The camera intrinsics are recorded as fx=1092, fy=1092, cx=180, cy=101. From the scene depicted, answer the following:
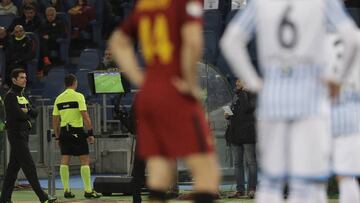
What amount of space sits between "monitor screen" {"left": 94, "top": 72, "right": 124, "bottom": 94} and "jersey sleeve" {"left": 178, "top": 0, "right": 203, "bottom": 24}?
10.0 meters

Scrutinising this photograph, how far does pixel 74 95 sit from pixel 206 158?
10307 mm

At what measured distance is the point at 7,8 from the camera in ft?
79.9

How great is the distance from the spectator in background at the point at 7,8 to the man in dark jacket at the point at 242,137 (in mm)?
9517

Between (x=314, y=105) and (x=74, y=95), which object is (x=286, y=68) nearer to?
(x=314, y=105)

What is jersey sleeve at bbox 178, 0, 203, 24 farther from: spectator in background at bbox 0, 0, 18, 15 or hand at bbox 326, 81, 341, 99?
spectator in background at bbox 0, 0, 18, 15

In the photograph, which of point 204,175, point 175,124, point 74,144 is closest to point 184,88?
point 175,124

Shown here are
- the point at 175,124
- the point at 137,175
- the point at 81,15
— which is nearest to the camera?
the point at 175,124

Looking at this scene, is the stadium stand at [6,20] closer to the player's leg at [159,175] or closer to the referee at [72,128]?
the referee at [72,128]

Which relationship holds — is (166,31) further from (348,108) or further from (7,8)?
(7,8)

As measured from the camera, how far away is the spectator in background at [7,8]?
24.3 m

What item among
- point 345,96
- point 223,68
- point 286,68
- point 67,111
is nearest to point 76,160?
point 223,68

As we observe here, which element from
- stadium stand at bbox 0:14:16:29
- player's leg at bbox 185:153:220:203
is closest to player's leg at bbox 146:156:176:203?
player's leg at bbox 185:153:220:203

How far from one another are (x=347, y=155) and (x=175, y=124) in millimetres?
2693

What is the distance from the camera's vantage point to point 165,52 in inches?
249
